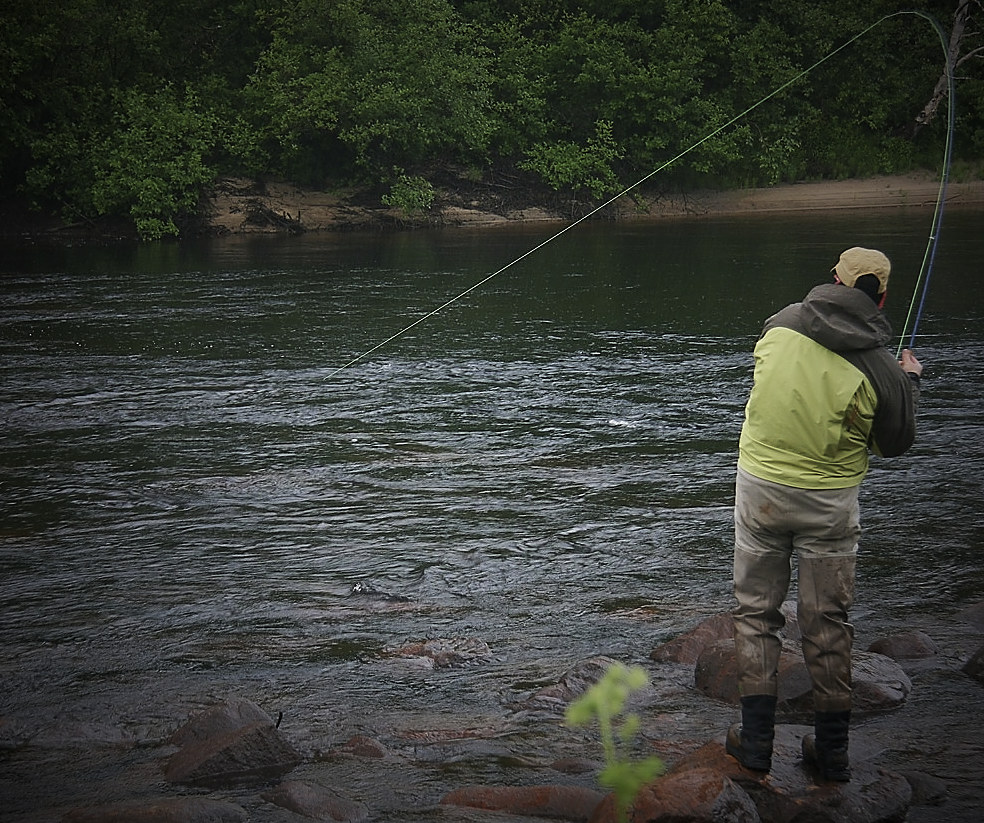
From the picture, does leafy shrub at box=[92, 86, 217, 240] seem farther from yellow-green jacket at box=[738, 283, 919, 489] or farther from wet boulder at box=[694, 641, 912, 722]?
yellow-green jacket at box=[738, 283, 919, 489]

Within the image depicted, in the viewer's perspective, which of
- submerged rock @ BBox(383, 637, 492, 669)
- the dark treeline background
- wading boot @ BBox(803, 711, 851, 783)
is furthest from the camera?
the dark treeline background

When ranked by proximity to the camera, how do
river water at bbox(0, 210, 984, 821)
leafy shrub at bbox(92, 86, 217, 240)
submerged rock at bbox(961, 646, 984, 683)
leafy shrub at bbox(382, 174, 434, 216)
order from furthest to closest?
leafy shrub at bbox(382, 174, 434, 216) < leafy shrub at bbox(92, 86, 217, 240) < submerged rock at bbox(961, 646, 984, 683) < river water at bbox(0, 210, 984, 821)

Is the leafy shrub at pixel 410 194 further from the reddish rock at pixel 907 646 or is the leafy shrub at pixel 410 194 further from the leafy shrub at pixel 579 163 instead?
the reddish rock at pixel 907 646

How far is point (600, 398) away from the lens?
37.7 ft

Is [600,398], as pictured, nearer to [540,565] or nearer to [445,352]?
[445,352]

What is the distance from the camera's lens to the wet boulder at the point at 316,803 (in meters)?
4.21

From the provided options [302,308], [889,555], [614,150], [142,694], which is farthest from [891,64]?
[142,694]

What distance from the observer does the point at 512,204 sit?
34.4 meters

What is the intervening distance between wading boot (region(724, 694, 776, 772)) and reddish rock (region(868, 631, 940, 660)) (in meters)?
1.49

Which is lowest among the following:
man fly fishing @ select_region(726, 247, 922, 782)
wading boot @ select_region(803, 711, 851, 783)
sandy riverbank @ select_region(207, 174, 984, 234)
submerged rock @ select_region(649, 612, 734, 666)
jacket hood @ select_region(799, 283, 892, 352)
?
submerged rock @ select_region(649, 612, 734, 666)

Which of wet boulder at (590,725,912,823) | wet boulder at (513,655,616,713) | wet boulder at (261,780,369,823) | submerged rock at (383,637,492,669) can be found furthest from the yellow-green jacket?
submerged rock at (383,637,492,669)

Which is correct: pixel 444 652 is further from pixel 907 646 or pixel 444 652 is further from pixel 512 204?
pixel 512 204

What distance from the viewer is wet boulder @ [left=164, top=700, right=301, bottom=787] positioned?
4.54m

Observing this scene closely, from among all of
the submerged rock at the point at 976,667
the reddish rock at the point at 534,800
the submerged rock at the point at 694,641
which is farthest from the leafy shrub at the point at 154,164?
the reddish rock at the point at 534,800
